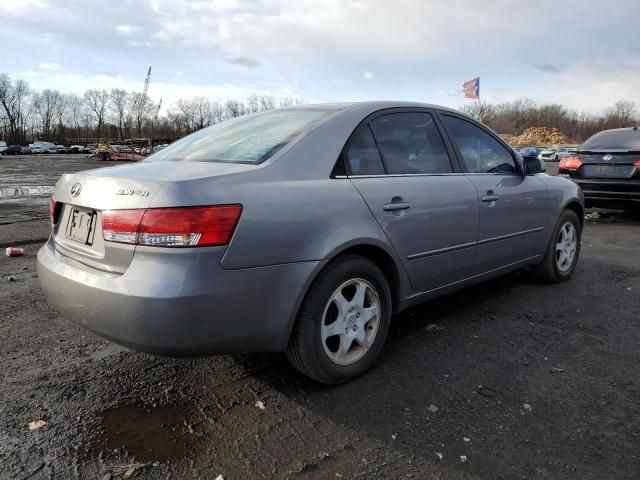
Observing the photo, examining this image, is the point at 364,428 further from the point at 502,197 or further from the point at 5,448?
the point at 502,197

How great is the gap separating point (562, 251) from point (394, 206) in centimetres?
273

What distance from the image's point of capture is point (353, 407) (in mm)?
2635

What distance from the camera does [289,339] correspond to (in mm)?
2631

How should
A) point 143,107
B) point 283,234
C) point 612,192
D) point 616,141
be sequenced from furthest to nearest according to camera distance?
point 143,107 → point 616,141 → point 612,192 → point 283,234

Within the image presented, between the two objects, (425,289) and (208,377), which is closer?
(208,377)

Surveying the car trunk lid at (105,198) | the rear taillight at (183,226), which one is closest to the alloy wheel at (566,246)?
the car trunk lid at (105,198)

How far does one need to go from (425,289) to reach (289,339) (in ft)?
3.73

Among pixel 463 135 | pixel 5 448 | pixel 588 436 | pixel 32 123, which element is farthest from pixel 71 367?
pixel 32 123

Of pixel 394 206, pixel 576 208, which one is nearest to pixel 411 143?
pixel 394 206

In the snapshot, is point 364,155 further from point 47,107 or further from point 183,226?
point 47,107

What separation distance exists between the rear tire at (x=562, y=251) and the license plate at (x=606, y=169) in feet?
12.5

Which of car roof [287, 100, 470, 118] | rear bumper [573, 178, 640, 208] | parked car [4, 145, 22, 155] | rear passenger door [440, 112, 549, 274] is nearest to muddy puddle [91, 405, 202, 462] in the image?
car roof [287, 100, 470, 118]

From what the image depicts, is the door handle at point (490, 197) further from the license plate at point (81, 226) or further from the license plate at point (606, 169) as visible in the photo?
the license plate at point (606, 169)

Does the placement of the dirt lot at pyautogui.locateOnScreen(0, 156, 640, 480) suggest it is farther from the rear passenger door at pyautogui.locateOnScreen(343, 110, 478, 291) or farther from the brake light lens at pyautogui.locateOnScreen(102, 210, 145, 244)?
the brake light lens at pyautogui.locateOnScreen(102, 210, 145, 244)
